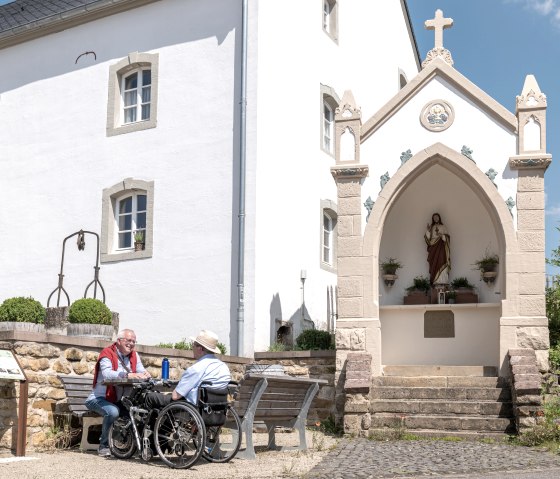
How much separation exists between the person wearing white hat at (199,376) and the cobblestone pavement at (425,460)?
4.29 ft

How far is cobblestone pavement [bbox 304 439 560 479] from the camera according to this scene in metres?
8.11

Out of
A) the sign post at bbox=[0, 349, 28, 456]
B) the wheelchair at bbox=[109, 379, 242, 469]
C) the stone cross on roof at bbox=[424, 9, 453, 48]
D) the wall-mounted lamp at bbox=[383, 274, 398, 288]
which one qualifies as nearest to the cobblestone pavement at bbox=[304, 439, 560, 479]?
the wheelchair at bbox=[109, 379, 242, 469]

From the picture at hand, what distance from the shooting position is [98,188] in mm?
17562

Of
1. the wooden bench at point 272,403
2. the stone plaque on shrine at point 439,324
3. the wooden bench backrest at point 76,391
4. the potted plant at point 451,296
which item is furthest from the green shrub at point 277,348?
the wooden bench backrest at point 76,391

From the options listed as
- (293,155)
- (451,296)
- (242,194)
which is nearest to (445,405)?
(451,296)

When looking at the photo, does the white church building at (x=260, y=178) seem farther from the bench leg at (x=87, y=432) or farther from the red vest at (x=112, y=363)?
A: the bench leg at (x=87, y=432)

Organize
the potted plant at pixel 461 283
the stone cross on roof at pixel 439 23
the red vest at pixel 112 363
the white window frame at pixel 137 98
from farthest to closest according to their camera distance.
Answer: the white window frame at pixel 137 98 < the potted plant at pixel 461 283 < the stone cross on roof at pixel 439 23 < the red vest at pixel 112 363

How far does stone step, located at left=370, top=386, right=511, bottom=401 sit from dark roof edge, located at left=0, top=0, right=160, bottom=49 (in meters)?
9.38

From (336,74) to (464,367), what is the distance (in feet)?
26.4

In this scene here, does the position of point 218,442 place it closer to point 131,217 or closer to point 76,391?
point 76,391

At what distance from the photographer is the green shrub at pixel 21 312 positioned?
1321 cm

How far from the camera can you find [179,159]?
1659 centimetres

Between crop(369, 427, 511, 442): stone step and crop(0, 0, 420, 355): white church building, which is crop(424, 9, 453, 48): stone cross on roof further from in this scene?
crop(369, 427, 511, 442): stone step

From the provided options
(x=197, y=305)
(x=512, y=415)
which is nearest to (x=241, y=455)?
(x=512, y=415)
